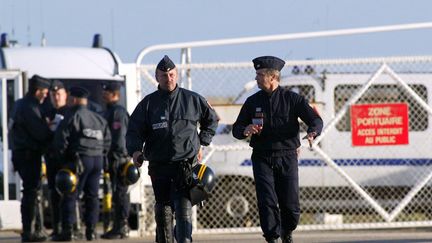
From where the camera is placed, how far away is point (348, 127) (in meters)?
Result: 17.5

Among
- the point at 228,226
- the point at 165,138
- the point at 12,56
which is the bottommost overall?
the point at 228,226

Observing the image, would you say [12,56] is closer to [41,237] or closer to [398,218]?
[41,237]

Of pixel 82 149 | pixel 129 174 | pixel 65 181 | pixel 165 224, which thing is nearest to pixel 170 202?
pixel 165 224

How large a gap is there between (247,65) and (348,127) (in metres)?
2.04

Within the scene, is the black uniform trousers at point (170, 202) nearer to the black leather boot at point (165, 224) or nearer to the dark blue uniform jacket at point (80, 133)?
the black leather boot at point (165, 224)

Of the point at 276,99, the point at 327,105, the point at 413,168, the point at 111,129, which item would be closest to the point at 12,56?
the point at 111,129

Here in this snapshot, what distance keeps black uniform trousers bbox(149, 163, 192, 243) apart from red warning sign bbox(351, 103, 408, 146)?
519 centimetres

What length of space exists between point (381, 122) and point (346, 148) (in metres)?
1.20

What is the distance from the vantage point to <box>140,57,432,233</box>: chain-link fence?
16.4 metres

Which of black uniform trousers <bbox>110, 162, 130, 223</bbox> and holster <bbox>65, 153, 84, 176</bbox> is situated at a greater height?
holster <bbox>65, 153, 84, 176</bbox>

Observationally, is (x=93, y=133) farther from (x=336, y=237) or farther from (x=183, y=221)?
(x=183, y=221)

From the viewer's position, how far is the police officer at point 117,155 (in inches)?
622

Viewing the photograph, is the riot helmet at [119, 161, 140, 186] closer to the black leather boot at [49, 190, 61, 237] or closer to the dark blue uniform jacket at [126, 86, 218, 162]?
the black leather boot at [49, 190, 61, 237]

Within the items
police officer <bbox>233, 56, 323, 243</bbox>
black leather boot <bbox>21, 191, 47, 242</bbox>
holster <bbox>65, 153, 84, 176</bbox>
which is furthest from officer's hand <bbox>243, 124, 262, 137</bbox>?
black leather boot <bbox>21, 191, 47, 242</bbox>
